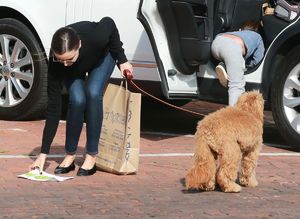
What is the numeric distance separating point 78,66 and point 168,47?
4.82 ft

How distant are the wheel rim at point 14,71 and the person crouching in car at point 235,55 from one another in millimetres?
2319

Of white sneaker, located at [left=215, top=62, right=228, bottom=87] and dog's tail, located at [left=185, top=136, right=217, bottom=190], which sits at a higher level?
white sneaker, located at [left=215, top=62, right=228, bottom=87]

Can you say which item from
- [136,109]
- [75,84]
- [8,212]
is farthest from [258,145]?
[8,212]

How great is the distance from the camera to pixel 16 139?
25.6 feet

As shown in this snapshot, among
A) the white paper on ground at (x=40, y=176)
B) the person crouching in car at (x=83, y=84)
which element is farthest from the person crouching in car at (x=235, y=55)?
the white paper on ground at (x=40, y=176)

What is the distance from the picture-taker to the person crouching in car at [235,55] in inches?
282

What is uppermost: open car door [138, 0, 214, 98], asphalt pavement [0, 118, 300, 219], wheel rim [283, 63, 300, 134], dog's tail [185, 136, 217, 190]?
open car door [138, 0, 214, 98]

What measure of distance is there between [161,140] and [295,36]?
1822mm

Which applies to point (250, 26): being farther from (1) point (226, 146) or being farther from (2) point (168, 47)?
(1) point (226, 146)

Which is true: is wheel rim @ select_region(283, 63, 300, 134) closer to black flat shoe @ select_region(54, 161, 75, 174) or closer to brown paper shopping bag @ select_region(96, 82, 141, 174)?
brown paper shopping bag @ select_region(96, 82, 141, 174)

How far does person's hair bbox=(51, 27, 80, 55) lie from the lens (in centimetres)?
597

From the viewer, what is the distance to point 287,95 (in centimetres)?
749

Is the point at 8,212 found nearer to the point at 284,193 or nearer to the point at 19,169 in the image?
the point at 19,169

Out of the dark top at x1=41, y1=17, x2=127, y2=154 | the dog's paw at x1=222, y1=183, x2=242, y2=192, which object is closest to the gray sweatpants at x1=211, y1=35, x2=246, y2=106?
the dark top at x1=41, y1=17, x2=127, y2=154
